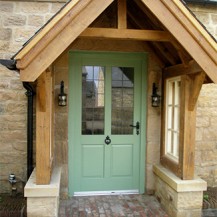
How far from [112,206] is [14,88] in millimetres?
2733

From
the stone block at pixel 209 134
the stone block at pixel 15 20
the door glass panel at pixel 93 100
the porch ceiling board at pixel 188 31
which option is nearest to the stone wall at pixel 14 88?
the stone block at pixel 15 20

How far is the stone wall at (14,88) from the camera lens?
16.0ft

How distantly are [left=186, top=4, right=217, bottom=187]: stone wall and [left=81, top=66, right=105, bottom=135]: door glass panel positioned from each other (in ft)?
6.40

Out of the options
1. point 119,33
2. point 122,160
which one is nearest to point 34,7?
point 119,33

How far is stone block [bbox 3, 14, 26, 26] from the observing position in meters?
4.86

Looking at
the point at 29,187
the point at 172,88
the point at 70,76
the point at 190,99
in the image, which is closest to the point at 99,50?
the point at 70,76

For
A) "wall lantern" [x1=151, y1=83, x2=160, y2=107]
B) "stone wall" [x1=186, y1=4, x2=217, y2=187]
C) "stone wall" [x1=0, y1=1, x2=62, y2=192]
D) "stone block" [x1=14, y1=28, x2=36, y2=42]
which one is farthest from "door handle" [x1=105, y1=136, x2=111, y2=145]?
"stone block" [x1=14, y1=28, x2=36, y2=42]

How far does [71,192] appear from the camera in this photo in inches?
200

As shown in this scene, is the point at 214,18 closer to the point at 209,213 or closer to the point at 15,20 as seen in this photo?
the point at 209,213

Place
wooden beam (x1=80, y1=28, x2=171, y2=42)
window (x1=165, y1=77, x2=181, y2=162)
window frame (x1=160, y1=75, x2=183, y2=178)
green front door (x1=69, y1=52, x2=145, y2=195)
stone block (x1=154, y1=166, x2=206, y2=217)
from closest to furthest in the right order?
wooden beam (x1=80, y1=28, x2=171, y2=42)
stone block (x1=154, y1=166, x2=206, y2=217)
window frame (x1=160, y1=75, x2=183, y2=178)
window (x1=165, y1=77, x2=181, y2=162)
green front door (x1=69, y1=52, x2=145, y2=195)

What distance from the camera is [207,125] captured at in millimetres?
5375

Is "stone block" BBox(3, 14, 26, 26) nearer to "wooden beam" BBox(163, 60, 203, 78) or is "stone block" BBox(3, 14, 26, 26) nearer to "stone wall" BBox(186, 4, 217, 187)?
"wooden beam" BBox(163, 60, 203, 78)

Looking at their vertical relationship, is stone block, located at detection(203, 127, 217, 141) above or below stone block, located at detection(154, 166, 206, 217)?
above

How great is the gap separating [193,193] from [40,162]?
2334mm
